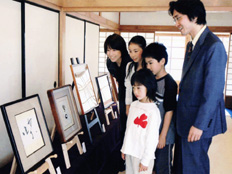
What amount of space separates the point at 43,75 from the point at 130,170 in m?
1.47

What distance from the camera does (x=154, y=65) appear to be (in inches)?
82.5

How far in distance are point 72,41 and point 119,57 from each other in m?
1.39

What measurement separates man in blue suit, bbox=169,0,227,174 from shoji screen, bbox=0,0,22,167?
1.40m

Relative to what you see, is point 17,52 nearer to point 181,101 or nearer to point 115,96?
point 181,101

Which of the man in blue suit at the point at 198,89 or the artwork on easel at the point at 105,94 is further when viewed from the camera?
the artwork on easel at the point at 105,94

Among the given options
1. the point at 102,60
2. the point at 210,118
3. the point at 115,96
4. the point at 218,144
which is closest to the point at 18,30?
the point at 210,118

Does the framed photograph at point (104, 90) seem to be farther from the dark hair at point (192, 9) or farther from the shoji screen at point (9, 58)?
the dark hair at point (192, 9)

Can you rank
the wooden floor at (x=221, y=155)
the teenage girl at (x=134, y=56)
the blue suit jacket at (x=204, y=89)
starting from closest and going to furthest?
the blue suit jacket at (x=204, y=89) < the teenage girl at (x=134, y=56) < the wooden floor at (x=221, y=155)

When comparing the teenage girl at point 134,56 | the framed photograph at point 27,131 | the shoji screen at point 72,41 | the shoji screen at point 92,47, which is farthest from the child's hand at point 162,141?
the shoji screen at point 92,47

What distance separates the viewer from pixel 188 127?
6.11 ft

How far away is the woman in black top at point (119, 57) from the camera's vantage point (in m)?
2.51

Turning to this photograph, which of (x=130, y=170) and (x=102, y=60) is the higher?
(x=102, y=60)

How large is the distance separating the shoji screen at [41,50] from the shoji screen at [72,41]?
1.14 ft

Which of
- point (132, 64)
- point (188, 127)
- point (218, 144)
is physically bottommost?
point (218, 144)
